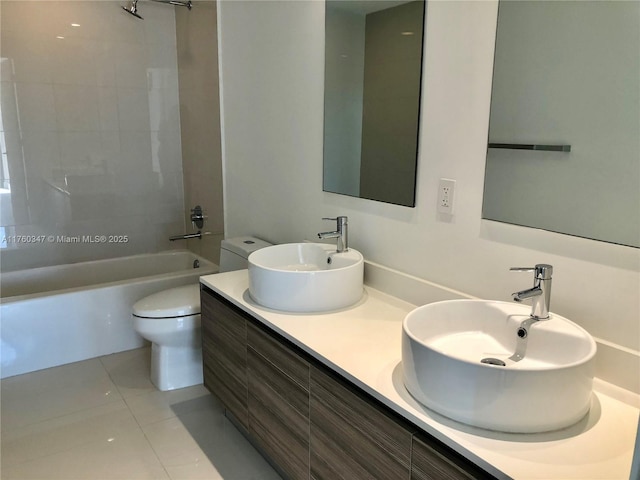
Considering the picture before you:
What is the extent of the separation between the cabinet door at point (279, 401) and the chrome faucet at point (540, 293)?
667 millimetres

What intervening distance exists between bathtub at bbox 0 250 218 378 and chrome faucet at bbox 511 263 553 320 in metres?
2.28

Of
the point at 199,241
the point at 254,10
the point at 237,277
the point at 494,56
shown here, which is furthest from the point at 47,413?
the point at 494,56

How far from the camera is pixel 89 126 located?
331 cm

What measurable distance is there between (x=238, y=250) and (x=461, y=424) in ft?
5.56

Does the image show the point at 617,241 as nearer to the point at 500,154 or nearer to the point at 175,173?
the point at 500,154

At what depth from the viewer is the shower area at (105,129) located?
10.2ft

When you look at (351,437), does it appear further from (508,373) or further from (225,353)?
(225,353)

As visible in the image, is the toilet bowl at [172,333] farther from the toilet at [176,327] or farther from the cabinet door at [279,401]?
the cabinet door at [279,401]

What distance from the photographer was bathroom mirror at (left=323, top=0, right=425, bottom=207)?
1.84 meters

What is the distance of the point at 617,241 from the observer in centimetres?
132

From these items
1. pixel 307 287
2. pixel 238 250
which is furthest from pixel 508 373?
pixel 238 250

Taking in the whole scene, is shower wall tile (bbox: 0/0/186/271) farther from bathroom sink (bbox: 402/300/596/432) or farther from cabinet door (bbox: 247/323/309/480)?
bathroom sink (bbox: 402/300/596/432)

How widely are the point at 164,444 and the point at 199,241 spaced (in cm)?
162

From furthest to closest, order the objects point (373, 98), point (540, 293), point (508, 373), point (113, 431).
A: point (113, 431)
point (373, 98)
point (540, 293)
point (508, 373)
